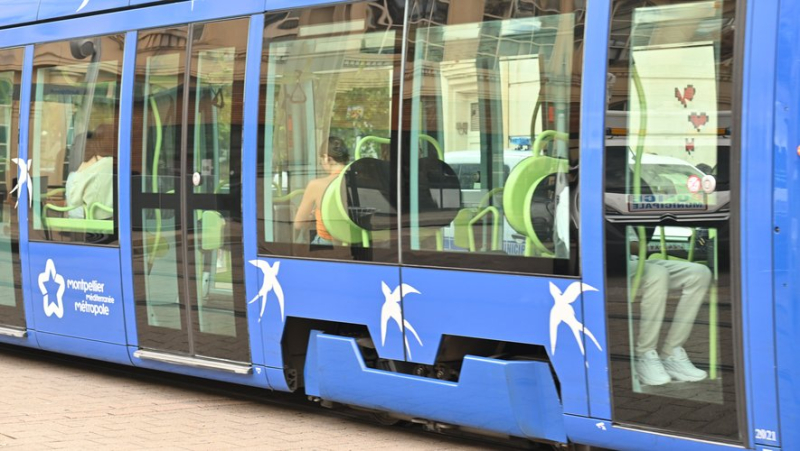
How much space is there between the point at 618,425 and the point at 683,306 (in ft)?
2.17

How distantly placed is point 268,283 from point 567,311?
216 centimetres

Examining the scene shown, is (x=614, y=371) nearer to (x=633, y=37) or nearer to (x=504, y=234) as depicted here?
(x=504, y=234)

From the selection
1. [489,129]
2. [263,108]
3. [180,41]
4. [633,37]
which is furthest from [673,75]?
[180,41]

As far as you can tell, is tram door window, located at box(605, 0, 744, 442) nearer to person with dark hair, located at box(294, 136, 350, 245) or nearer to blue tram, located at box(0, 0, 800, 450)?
blue tram, located at box(0, 0, 800, 450)

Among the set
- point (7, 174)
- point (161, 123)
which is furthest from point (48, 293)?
point (161, 123)

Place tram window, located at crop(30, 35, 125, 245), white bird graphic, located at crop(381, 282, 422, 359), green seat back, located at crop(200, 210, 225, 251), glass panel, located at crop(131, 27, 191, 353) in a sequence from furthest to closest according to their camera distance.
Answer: tram window, located at crop(30, 35, 125, 245) → glass panel, located at crop(131, 27, 191, 353) → green seat back, located at crop(200, 210, 225, 251) → white bird graphic, located at crop(381, 282, 422, 359)

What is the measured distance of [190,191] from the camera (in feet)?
23.8

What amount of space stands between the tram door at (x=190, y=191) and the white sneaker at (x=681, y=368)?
293 cm

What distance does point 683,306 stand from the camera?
4.94m

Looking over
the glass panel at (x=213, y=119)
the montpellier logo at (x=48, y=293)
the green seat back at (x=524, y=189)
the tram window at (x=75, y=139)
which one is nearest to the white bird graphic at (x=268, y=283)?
the glass panel at (x=213, y=119)

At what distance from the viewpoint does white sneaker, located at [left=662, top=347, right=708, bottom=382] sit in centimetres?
489

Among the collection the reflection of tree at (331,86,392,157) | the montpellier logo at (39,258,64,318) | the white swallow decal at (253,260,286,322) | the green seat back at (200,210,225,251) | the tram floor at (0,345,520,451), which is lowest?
the tram floor at (0,345,520,451)

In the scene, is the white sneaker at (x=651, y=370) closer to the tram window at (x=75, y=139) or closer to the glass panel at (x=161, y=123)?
the glass panel at (x=161, y=123)

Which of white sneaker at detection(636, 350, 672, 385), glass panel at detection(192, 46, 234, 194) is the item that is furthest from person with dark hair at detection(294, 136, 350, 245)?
white sneaker at detection(636, 350, 672, 385)
